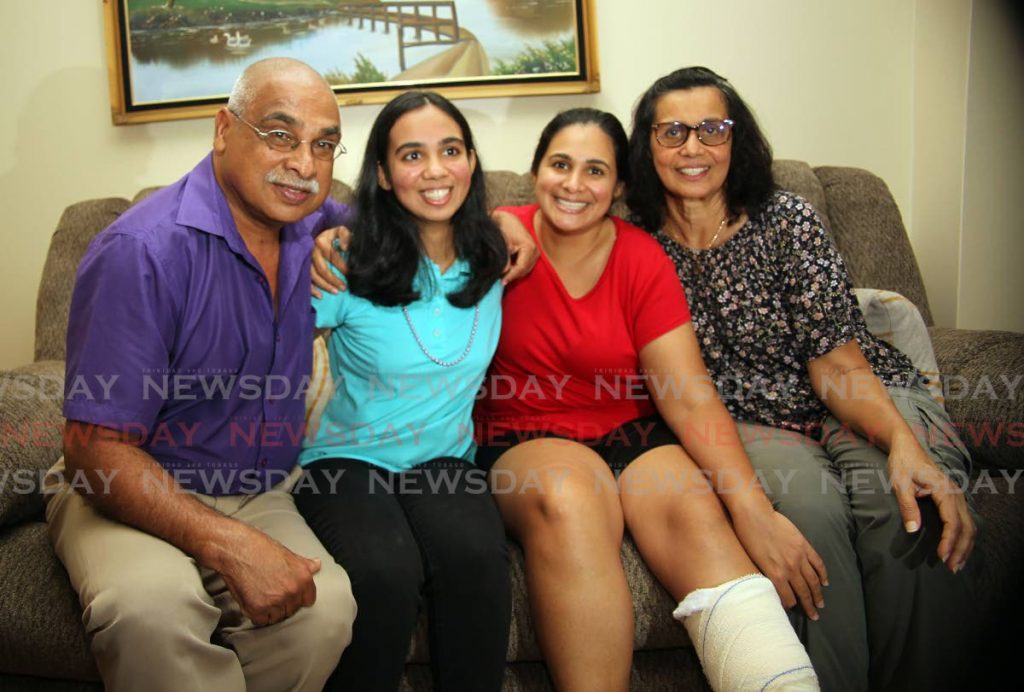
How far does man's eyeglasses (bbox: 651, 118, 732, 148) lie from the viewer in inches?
67.0

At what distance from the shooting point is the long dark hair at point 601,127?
1.67 meters

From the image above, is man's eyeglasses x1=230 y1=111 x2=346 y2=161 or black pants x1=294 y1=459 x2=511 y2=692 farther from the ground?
man's eyeglasses x1=230 y1=111 x2=346 y2=161

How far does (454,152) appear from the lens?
1.58 m

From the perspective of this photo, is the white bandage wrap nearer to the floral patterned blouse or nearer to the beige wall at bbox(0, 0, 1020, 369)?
the floral patterned blouse

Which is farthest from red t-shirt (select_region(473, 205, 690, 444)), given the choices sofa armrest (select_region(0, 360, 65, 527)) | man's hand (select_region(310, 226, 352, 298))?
sofa armrest (select_region(0, 360, 65, 527))

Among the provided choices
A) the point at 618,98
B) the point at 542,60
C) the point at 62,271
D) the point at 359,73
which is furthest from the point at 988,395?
the point at 62,271

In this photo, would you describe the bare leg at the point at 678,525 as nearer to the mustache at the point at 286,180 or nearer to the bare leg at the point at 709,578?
the bare leg at the point at 709,578

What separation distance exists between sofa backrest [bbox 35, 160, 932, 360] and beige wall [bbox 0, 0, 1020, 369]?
0.88 ft

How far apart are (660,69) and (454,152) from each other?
42.5 inches

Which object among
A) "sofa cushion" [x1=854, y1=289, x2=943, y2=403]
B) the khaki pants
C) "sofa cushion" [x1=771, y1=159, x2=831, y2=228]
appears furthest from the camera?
"sofa cushion" [x1=771, y1=159, x2=831, y2=228]

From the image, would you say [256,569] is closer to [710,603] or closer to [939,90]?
[710,603]

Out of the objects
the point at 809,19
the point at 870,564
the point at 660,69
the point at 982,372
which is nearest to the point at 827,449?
the point at 870,564

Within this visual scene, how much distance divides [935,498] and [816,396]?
1.08ft

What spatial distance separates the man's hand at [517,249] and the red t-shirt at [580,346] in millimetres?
37
